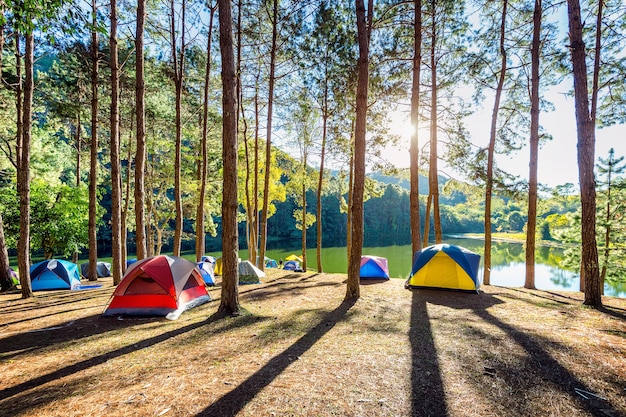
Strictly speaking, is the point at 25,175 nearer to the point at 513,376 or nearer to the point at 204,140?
the point at 204,140

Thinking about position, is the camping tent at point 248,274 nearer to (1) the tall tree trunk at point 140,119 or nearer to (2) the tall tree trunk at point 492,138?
(1) the tall tree trunk at point 140,119

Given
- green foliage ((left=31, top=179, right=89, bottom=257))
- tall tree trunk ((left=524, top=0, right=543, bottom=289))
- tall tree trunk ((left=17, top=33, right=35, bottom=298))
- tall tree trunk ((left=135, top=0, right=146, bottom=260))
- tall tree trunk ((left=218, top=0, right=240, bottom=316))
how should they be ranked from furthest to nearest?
green foliage ((left=31, top=179, right=89, bottom=257)), tall tree trunk ((left=524, top=0, right=543, bottom=289)), tall tree trunk ((left=135, top=0, right=146, bottom=260)), tall tree trunk ((left=17, top=33, right=35, bottom=298)), tall tree trunk ((left=218, top=0, right=240, bottom=316))

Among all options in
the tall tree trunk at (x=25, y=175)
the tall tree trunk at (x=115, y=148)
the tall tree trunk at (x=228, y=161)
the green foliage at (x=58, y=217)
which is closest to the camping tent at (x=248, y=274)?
the tall tree trunk at (x=115, y=148)

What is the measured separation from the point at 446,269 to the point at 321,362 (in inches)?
221

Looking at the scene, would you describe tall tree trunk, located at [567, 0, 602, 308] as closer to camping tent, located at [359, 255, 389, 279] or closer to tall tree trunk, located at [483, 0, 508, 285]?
tall tree trunk, located at [483, 0, 508, 285]

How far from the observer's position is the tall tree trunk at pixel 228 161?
5.39 meters

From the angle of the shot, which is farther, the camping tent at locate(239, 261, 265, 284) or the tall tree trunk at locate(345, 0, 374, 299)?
the camping tent at locate(239, 261, 265, 284)

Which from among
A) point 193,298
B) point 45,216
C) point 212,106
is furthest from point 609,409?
point 45,216

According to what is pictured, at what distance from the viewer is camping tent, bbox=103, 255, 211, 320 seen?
5.68 meters

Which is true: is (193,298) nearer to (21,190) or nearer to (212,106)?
(21,190)

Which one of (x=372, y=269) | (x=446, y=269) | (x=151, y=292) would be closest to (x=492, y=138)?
(x=446, y=269)

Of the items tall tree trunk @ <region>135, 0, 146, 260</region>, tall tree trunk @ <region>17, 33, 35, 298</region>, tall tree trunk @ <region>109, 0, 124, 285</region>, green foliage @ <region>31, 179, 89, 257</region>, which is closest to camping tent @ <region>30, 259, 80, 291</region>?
tall tree trunk @ <region>109, 0, 124, 285</region>

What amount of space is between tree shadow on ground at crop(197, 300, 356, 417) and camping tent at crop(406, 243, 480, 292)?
13.2 feet

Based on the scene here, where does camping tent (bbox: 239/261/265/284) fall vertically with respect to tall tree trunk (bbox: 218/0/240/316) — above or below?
below
